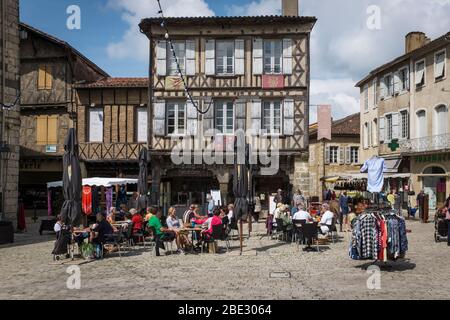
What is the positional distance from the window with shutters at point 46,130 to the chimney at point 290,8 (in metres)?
12.3

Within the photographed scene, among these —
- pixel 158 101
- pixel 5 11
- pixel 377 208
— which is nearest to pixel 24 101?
pixel 158 101

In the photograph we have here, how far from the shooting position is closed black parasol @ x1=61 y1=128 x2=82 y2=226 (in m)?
11.0

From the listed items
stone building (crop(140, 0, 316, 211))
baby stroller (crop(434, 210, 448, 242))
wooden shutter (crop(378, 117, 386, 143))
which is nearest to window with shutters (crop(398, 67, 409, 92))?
wooden shutter (crop(378, 117, 386, 143))

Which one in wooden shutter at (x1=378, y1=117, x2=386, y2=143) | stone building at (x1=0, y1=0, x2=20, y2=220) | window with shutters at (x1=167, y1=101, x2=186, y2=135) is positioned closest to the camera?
stone building at (x1=0, y1=0, x2=20, y2=220)

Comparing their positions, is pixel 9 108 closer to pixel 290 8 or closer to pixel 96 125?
pixel 96 125

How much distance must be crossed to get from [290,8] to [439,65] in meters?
7.92

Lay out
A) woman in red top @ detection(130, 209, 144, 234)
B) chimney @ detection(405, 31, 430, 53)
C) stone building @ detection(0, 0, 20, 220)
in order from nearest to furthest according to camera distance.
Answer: woman in red top @ detection(130, 209, 144, 234) → stone building @ detection(0, 0, 20, 220) → chimney @ detection(405, 31, 430, 53)

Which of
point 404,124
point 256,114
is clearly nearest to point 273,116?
point 256,114

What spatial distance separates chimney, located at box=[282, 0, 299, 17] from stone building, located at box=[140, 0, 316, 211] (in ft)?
0.21

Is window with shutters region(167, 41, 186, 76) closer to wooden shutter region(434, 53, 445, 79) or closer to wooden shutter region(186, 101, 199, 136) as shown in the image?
wooden shutter region(186, 101, 199, 136)

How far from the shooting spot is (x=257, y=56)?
23.3 meters
